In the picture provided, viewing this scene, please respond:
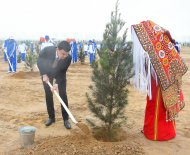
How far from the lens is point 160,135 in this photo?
197 inches

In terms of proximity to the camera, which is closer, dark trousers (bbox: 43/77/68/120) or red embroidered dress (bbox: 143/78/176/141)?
red embroidered dress (bbox: 143/78/176/141)

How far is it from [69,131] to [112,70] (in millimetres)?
1644

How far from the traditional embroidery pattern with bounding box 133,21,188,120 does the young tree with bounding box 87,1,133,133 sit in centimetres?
30

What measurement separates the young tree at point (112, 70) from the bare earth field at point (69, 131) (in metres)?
0.56

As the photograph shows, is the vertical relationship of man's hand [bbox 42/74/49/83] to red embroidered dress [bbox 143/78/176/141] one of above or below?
above

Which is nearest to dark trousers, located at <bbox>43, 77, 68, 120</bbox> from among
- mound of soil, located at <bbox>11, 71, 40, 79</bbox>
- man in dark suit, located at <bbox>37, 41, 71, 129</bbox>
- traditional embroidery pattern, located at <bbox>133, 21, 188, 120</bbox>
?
man in dark suit, located at <bbox>37, 41, 71, 129</bbox>

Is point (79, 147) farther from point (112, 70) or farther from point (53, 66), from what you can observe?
point (53, 66)

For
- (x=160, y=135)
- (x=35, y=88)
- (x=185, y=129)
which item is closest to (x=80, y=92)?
(x=35, y=88)

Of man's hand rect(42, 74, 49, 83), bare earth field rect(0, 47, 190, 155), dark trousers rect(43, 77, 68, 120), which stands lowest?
bare earth field rect(0, 47, 190, 155)

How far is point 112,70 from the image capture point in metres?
4.62

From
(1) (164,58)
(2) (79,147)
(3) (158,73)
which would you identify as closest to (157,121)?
(3) (158,73)

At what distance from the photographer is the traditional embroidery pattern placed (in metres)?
4.62

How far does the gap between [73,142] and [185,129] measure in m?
2.43

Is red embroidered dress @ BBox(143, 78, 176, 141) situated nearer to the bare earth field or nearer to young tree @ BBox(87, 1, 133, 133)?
the bare earth field
